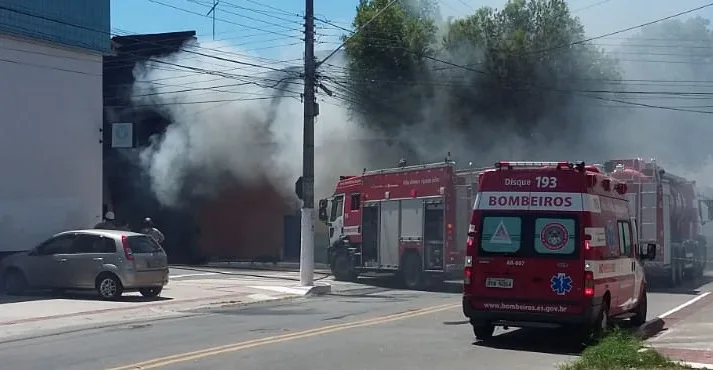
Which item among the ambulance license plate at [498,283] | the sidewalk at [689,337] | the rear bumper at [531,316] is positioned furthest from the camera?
the ambulance license plate at [498,283]

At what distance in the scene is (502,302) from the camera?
13.0m

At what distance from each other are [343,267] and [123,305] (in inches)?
397

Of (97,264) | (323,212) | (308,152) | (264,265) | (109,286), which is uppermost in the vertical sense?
(308,152)

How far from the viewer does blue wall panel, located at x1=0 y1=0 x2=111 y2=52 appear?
971 inches

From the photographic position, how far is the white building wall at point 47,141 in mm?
25078

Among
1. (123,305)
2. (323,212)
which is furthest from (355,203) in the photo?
(123,305)

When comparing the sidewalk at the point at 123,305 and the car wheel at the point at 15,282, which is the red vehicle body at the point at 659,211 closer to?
the sidewalk at the point at 123,305

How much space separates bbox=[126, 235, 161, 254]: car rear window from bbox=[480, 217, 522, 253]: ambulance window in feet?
32.1

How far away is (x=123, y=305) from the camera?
779 inches

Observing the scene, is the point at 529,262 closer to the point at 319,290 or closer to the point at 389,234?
the point at 319,290

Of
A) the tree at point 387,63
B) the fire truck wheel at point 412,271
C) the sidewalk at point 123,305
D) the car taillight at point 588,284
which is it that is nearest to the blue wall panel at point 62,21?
the sidewalk at point 123,305

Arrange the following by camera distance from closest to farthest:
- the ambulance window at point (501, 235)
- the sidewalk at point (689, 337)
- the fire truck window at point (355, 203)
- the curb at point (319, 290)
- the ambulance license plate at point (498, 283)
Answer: the sidewalk at point (689, 337) → the ambulance license plate at point (498, 283) → the ambulance window at point (501, 235) → the curb at point (319, 290) → the fire truck window at point (355, 203)

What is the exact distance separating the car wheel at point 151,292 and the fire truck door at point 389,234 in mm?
7151

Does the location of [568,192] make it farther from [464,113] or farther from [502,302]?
[464,113]
